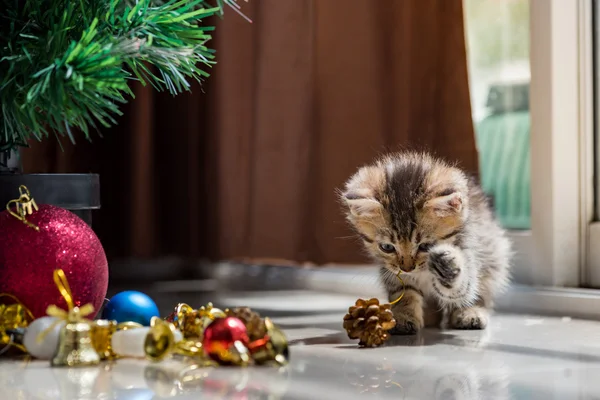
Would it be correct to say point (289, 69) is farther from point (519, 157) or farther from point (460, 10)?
point (519, 157)

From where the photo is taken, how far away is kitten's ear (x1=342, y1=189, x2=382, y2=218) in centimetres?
120

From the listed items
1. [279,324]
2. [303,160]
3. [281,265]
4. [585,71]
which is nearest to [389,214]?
[279,324]

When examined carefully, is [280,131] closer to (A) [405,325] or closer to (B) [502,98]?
(B) [502,98]

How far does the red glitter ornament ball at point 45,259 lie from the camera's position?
1.08 meters

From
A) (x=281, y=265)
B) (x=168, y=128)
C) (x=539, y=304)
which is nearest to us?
(x=539, y=304)

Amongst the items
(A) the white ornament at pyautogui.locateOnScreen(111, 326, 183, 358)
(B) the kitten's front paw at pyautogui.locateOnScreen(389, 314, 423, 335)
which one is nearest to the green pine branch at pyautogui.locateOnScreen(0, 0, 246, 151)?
(A) the white ornament at pyautogui.locateOnScreen(111, 326, 183, 358)

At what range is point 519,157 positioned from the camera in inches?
68.5

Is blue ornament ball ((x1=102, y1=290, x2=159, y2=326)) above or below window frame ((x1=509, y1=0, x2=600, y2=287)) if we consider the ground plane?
below

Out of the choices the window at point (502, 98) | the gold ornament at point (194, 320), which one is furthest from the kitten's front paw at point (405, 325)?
the window at point (502, 98)

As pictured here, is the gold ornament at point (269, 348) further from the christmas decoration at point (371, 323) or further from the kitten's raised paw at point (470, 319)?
the kitten's raised paw at point (470, 319)

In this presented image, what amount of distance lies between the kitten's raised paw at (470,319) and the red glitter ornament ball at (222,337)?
0.47 meters

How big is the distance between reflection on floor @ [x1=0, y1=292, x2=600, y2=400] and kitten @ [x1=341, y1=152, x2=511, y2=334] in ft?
0.22

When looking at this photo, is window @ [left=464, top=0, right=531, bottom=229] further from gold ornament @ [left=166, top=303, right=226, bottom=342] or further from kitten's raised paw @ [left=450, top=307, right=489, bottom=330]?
gold ornament @ [left=166, top=303, right=226, bottom=342]

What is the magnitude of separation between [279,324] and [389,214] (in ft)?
1.05
